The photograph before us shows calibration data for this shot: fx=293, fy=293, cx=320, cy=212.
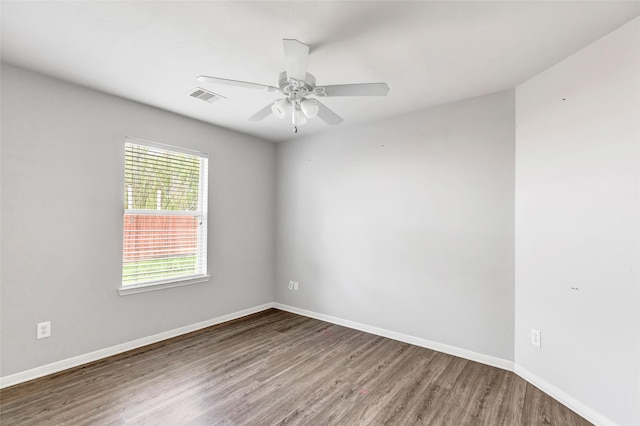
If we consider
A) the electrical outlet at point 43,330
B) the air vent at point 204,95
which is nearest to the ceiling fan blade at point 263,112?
the air vent at point 204,95

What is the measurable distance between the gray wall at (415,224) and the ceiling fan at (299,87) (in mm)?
1378

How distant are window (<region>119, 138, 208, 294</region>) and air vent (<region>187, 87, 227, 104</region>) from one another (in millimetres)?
799

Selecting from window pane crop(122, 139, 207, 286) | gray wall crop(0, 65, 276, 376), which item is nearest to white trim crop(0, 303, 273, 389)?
gray wall crop(0, 65, 276, 376)

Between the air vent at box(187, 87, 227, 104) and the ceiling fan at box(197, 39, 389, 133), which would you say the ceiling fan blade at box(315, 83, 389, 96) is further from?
the air vent at box(187, 87, 227, 104)

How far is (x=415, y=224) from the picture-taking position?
3232 millimetres

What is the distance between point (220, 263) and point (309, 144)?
206cm

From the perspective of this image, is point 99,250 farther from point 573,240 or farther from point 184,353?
point 573,240

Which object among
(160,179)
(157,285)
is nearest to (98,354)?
(157,285)

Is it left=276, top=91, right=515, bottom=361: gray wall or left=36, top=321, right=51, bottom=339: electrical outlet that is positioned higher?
left=276, top=91, right=515, bottom=361: gray wall

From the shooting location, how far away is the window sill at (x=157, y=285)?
2957 mm

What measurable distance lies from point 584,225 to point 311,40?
2294 mm

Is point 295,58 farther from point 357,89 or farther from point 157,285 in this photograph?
point 157,285

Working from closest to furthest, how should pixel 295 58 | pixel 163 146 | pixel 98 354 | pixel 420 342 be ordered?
pixel 295 58
pixel 98 354
pixel 420 342
pixel 163 146

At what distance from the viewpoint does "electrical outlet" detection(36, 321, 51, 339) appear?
2.43m
